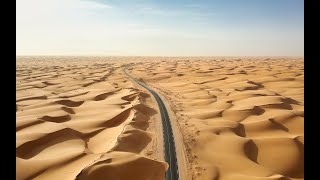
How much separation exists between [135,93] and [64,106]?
458 inches

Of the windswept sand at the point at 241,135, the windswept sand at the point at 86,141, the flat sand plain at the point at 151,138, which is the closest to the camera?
the windswept sand at the point at 86,141

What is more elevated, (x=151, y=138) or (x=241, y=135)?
(x=151, y=138)

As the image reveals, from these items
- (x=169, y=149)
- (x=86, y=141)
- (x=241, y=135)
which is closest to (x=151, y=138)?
(x=169, y=149)

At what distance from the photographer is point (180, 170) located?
18.0 metres

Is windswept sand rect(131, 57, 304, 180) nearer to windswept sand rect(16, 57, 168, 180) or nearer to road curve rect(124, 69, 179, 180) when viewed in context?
road curve rect(124, 69, 179, 180)

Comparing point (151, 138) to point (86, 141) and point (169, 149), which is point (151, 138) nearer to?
point (169, 149)

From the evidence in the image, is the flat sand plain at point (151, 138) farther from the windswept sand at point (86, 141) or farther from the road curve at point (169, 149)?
the road curve at point (169, 149)

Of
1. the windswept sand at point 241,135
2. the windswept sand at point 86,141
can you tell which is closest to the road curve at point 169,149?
the windswept sand at point 86,141

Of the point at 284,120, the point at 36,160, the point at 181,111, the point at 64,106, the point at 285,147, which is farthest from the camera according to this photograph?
the point at 64,106

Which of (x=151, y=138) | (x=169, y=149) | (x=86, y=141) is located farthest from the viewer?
(x=86, y=141)

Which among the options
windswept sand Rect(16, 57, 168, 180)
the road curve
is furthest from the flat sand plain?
the road curve

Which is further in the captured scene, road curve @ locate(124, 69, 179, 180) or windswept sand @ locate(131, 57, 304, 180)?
windswept sand @ locate(131, 57, 304, 180)

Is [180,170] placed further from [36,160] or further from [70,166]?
[36,160]
